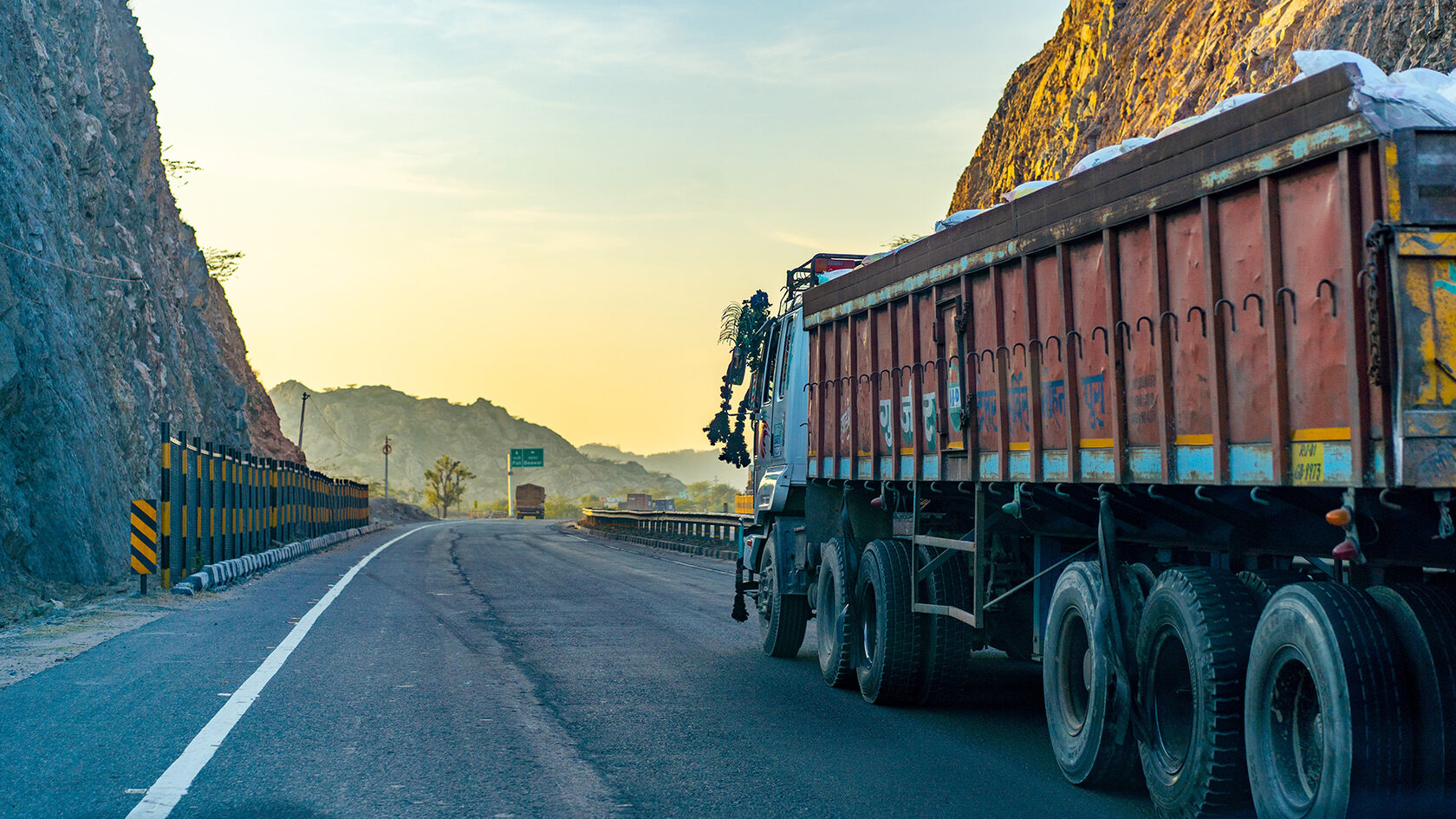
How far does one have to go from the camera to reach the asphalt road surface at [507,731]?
21.1ft

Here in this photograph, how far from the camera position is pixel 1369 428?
4.64 metres

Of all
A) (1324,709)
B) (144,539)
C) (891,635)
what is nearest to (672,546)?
(144,539)

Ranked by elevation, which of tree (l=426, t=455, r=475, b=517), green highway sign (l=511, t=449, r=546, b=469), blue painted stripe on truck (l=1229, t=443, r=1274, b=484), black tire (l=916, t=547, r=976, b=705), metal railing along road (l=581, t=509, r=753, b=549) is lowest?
black tire (l=916, t=547, r=976, b=705)

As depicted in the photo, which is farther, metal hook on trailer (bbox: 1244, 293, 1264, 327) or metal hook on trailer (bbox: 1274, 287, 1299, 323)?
metal hook on trailer (bbox: 1244, 293, 1264, 327)

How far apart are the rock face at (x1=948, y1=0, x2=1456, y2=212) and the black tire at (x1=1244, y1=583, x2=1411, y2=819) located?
59.6 ft

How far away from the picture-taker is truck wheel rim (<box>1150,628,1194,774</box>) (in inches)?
238

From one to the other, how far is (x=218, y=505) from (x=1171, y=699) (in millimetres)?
22102

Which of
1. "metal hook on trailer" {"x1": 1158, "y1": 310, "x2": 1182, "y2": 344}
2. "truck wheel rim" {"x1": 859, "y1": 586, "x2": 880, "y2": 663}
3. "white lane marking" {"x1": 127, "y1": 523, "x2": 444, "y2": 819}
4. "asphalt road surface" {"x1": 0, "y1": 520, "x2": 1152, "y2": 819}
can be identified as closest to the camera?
"metal hook on trailer" {"x1": 1158, "y1": 310, "x2": 1182, "y2": 344}

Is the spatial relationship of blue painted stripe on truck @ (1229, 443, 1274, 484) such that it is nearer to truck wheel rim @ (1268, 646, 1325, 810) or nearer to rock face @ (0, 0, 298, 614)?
truck wheel rim @ (1268, 646, 1325, 810)

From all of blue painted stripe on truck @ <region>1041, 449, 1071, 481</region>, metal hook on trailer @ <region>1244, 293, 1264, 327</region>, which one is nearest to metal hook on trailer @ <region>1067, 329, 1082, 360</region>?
blue painted stripe on truck @ <region>1041, 449, 1071, 481</region>

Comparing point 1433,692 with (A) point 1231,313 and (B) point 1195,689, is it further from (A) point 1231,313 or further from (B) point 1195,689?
(A) point 1231,313

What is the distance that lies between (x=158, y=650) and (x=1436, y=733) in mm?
10794

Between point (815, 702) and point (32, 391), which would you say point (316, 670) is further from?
point (32, 391)

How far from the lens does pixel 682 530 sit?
4044 cm
